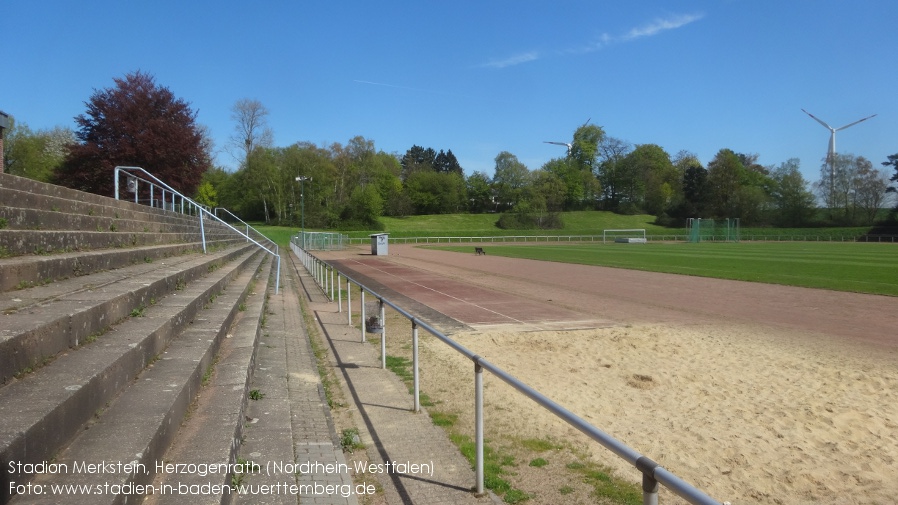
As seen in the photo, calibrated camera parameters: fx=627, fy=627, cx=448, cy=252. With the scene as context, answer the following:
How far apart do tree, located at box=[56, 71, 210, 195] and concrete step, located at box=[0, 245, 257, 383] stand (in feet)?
65.3

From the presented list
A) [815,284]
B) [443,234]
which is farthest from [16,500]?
[443,234]

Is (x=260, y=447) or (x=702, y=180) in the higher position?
(x=702, y=180)

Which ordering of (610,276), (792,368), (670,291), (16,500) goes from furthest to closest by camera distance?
(610,276), (670,291), (792,368), (16,500)

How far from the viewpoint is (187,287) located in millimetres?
7648

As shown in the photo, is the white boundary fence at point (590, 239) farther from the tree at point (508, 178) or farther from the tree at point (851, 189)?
the tree at point (508, 178)

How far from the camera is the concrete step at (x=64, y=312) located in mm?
3178

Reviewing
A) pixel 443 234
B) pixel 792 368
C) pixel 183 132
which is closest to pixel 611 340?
pixel 792 368

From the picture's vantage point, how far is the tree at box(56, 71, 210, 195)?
77.9ft

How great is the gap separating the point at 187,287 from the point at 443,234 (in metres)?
76.6

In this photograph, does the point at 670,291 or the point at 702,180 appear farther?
the point at 702,180

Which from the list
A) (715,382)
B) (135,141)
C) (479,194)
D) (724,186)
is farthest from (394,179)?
(715,382)

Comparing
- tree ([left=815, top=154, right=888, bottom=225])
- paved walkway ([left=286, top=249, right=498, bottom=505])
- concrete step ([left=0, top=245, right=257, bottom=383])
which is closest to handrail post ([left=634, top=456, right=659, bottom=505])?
paved walkway ([left=286, top=249, right=498, bottom=505])

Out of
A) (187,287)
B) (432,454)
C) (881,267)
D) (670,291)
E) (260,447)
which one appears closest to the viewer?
(260,447)

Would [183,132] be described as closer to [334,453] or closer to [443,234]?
[334,453]
